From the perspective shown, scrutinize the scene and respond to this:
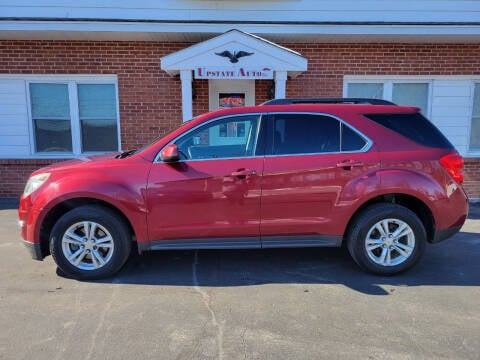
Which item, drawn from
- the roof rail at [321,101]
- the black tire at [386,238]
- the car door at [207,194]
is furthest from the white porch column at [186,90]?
the black tire at [386,238]

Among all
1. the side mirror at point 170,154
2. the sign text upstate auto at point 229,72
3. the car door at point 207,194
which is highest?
the sign text upstate auto at point 229,72

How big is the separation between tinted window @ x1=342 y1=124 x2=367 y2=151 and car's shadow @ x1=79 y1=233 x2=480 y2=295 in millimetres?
1385

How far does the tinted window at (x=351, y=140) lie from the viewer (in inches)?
154

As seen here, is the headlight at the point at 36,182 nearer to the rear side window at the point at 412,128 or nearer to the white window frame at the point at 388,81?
the rear side window at the point at 412,128

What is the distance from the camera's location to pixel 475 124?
8.19m

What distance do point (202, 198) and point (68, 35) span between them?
17.6 feet

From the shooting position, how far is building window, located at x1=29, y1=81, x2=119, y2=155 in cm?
773

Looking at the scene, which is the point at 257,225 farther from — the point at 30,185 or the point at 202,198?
the point at 30,185

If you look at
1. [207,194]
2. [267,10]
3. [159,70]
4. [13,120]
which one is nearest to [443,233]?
[207,194]

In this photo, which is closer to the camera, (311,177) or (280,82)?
(311,177)

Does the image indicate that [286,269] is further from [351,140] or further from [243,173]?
[351,140]

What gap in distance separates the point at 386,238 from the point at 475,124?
19.5 feet

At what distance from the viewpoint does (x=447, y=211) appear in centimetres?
394

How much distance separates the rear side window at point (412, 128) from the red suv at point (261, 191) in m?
0.01
